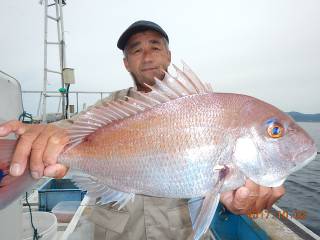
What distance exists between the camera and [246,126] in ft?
5.24

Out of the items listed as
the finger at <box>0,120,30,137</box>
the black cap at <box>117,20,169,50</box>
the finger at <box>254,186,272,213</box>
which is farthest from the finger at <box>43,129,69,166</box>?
the black cap at <box>117,20,169,50</box>

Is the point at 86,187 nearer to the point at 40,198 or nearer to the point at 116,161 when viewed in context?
the point at 116,161

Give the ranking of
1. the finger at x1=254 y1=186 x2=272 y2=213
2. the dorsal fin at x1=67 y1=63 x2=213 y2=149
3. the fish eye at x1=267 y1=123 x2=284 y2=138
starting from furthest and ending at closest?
the finger at x1=254 y1=186 x2=272 y2=213 < the dorsal fin at x1=67 y1=63 x2=213 y2=149 < the fish eye at x1=267 y1=123 x2=284 y2=138

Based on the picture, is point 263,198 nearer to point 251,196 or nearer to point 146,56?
point 251,196

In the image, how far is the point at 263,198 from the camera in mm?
1944

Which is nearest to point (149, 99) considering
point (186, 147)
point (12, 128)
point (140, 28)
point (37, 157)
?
point (186, 147)

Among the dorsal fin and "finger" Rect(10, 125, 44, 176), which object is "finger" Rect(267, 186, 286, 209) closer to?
the dorsal fin

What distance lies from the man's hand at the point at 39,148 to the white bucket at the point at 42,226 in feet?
7.03

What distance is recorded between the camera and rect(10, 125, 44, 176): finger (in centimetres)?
155

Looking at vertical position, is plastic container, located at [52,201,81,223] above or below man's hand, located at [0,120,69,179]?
below

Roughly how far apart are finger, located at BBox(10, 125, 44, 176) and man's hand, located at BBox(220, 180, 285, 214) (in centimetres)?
140

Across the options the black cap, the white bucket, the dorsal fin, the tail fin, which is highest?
the black cap

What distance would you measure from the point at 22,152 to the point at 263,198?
67.8 inches

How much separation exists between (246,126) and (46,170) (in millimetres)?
1314
